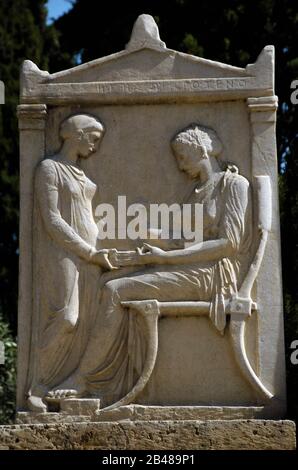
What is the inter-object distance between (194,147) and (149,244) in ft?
2.86

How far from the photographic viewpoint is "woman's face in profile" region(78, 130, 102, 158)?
9266 millimetres

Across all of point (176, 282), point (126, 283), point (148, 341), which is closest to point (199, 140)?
point (176, 282)

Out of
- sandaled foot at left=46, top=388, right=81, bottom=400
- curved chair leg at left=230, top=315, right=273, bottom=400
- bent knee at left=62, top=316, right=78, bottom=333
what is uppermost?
bent knee at left=62, top=316, right=78, bottom=333

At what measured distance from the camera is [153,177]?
922 cm

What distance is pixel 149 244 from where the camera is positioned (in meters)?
9.13

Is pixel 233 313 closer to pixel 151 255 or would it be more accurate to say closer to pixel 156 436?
pixel 151 255

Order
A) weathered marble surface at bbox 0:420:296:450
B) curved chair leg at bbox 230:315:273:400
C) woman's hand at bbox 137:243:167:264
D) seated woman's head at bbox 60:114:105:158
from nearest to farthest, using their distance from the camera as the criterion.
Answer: weathered marble surface at bbox 0:420:296:450, curved chair leg at bbox 230:315:273:400, woman's hand at bbox 137:243:167:264, seated woman's head at bbox 60:114:105:158

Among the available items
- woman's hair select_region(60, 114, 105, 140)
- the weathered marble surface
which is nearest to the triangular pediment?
woman's hair select_region(60, 114, 105, 140)

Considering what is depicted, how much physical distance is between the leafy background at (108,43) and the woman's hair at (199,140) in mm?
3261

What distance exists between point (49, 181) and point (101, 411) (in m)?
1.92

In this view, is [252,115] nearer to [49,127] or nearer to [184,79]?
[184,79]

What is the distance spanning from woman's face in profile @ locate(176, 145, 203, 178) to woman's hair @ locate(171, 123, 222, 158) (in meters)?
0.02

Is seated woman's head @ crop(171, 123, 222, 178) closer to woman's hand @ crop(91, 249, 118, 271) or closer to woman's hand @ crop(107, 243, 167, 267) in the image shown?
woman's hand @ crop(107, 243, 167, 267)
